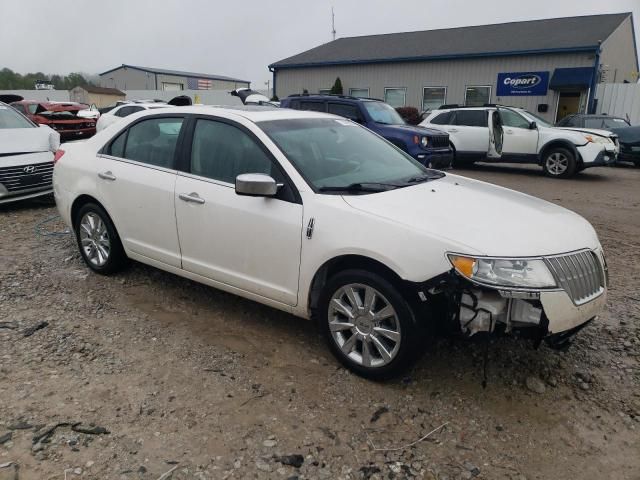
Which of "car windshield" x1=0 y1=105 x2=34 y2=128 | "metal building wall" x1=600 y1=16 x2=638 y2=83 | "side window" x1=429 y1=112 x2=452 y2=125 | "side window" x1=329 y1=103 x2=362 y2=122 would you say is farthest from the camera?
"metal building wall" x1=600 y1=16 x2=638 y2=83

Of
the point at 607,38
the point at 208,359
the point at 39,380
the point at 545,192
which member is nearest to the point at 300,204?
the point at 208,359

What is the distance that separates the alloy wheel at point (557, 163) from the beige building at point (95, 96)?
37.2 m

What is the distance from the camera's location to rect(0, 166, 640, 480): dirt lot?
261 centimetres

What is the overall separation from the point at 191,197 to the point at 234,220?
0.48 meters

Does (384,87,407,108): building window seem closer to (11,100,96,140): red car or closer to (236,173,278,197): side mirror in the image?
(11,100,96,140): red car

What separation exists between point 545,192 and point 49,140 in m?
9.14

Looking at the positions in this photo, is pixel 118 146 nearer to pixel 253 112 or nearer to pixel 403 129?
pixel 253 112

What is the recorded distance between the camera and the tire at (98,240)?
4.77 meters

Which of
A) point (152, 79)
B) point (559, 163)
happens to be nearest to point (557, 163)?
point (559, 163)

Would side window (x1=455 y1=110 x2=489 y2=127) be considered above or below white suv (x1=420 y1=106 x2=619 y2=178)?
above

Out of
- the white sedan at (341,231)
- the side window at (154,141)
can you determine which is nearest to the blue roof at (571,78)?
the white sedan at (341,231)

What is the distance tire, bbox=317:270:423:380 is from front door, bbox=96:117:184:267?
1.51 metres

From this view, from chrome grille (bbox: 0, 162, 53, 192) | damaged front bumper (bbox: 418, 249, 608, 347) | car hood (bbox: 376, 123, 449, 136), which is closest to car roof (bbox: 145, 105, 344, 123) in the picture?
damaged front bumper (bbox: 418, 249, 608, 347)

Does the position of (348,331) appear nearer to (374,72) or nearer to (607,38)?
(607,38)
